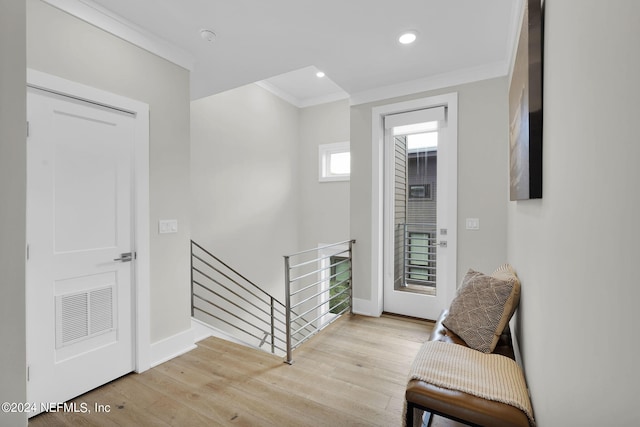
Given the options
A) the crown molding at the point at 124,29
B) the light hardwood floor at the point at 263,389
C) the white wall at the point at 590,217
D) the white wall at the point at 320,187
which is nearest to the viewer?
the white wall at the point at 590,217

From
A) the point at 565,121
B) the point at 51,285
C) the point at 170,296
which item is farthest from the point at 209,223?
the point at 565,121

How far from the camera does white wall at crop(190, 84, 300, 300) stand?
3709 millimetres

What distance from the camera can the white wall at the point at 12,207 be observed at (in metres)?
0.68

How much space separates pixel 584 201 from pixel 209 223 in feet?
12.1

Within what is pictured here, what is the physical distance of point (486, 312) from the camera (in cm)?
166

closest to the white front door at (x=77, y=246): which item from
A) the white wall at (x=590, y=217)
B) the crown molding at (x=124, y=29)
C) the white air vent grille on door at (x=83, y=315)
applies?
the white air vent grille on door at (x=83, y=315)

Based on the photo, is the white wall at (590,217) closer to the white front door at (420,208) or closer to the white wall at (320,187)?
the white front door at (420,208)

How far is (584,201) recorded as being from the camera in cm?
69

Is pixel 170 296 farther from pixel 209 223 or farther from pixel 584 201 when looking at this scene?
pixel 584 201

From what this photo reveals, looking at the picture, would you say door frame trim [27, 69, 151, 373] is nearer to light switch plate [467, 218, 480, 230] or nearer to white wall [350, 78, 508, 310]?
white wall [350, 78, 508, 310]

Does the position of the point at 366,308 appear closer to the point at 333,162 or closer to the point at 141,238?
the point at 141,238

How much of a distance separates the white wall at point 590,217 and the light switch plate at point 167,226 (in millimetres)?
2468

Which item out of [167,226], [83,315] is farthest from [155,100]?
[83,315]

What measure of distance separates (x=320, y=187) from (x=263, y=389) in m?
3.59
